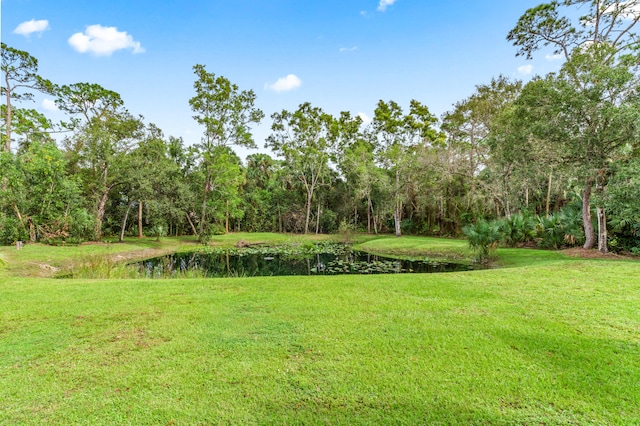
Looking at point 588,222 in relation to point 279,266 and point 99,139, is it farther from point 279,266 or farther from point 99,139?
point 99,139

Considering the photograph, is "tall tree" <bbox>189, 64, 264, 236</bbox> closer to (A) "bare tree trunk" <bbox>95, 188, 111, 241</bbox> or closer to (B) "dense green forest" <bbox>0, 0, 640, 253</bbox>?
(B) "dense green forest" <bbox>0, 0, 640, 253</bbox>

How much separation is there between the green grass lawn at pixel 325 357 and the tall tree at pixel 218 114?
64.9 ft

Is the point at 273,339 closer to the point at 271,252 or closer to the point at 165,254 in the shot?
the point at 271,252

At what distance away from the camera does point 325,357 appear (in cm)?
313

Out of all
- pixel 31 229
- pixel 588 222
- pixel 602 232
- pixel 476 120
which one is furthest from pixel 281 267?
pixel 476 120

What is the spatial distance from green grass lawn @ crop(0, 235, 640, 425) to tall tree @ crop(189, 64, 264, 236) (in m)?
19.8

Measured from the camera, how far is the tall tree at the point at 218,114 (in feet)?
78.9

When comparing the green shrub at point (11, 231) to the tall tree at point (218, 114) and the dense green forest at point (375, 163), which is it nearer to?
the dense green forest at point (375, 163)

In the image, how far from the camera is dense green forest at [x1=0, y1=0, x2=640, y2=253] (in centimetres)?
1033

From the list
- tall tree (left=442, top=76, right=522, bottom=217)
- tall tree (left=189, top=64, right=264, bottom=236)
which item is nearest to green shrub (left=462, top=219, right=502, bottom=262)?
tall tree (left=442, top=76, right=522, bottom=217)

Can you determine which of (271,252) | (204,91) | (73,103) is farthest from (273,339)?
(73,103)

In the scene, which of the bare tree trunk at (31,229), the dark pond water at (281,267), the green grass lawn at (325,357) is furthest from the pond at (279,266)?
the bare tree trunk at (31,229)

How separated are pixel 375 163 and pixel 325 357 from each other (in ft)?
86.7

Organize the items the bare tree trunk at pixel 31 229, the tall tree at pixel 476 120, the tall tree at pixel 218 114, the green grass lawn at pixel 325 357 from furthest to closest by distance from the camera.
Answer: the tall tree at pixel 218 114 → the tall tree at pixel 476 120 → the bare tree trunk at pixel 31 229 → the green grass lawn at pixel 325 357
